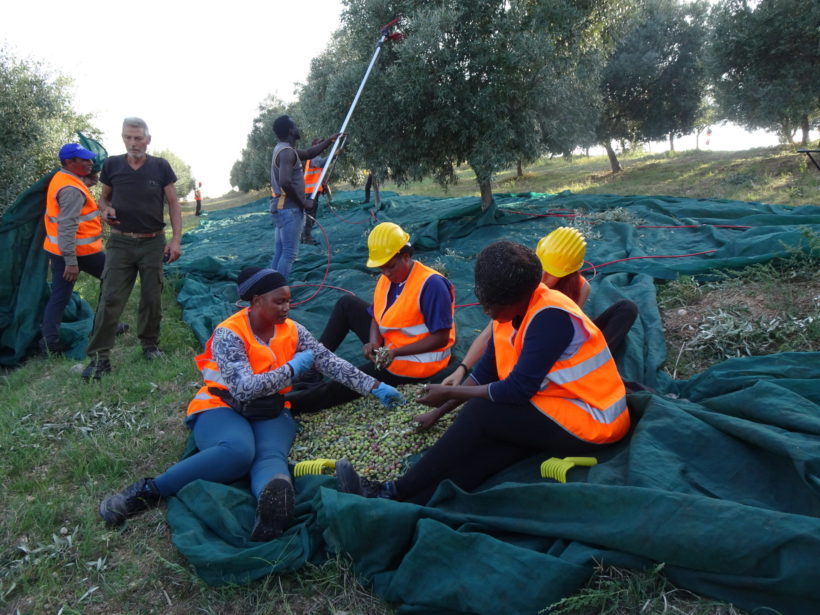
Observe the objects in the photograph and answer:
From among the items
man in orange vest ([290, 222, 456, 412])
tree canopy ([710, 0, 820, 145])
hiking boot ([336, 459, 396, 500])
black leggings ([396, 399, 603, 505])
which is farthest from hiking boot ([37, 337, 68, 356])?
tree canopy ([710, 0, 820, 145])

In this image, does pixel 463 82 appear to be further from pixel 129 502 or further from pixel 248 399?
pixel 129 502

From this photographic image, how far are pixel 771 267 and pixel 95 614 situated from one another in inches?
203

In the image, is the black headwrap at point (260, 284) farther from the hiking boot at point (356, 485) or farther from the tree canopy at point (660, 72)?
the tree canopy at point (660, 72)

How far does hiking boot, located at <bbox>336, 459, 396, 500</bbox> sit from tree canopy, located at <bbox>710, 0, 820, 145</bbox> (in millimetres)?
11455

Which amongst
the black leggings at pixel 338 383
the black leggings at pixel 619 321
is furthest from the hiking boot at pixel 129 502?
the black leggings at pixel 619 321

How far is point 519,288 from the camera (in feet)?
7.55

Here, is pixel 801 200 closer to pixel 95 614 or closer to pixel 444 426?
pixel 444 426

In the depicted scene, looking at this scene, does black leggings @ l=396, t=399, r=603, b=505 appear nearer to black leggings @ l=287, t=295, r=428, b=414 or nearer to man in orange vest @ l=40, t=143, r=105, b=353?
black leggings @ l=287, t=295, r=428, b=414

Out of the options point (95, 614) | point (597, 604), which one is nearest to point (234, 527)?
point (95, 614)

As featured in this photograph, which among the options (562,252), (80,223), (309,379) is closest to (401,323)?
(309,379)

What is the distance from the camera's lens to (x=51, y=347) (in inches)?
209

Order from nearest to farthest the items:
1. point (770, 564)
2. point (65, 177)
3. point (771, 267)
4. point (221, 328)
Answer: point (770, 564), point (221, 328), point (771, 267), point (65, 177)

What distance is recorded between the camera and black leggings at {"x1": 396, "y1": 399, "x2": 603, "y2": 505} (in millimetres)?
2408

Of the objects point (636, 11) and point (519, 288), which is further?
point (636, 11)
